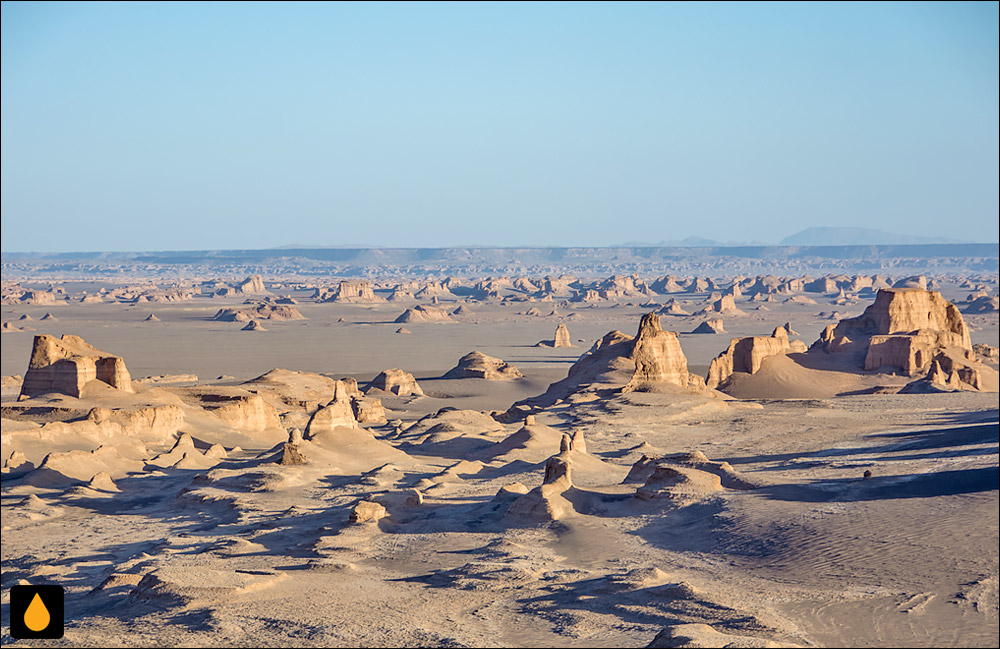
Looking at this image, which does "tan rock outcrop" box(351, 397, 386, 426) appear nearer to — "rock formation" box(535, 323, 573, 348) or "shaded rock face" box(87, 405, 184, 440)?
"shaded rock face" box(87, 405, 184, 440)

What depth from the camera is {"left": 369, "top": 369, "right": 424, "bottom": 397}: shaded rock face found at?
74188 millimetres

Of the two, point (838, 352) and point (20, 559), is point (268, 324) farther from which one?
point (20, 559)

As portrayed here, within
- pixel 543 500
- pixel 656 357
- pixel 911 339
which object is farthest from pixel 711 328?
pixel 543 500

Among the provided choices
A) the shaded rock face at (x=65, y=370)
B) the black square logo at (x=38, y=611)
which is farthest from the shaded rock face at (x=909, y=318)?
the black square logo at (x=38, y=611)

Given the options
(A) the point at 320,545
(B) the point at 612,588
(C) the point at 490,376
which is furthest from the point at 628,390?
(B) the point at 612,588

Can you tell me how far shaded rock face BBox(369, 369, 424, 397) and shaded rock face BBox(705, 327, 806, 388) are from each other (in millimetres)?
19898

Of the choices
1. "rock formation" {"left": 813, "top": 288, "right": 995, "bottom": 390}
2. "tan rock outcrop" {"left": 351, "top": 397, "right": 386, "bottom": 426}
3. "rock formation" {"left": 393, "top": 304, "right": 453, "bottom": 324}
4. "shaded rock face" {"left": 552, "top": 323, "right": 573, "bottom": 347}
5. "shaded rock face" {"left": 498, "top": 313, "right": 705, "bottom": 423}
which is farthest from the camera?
"rock formation" {"left": 393, "top": 304, "right": 453, "bottom": 324}

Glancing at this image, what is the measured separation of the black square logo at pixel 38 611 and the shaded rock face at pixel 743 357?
60.0 m

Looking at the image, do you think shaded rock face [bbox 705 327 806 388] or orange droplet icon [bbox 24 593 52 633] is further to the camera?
shaded rock face [bbox 705 327 806 388]

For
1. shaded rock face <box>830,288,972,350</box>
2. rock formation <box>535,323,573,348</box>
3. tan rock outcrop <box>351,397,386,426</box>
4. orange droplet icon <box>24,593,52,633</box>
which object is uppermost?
orange droplet icon <box>24,593,52,633</box>

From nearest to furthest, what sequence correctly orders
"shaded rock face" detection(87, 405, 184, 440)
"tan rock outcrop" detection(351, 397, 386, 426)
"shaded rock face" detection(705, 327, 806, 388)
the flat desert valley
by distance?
the flat desert valley, "shaded rock face" detection(87, 405, 184, 440), "tan rock outcrop" detection(351, 397, 386, 426), "shaded rock face" detection(705, 327, 806, 388)

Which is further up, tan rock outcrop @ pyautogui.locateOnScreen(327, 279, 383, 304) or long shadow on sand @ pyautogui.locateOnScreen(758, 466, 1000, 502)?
long shadow on sand @ pyautogui.locateOnScreen(758, 466, 1000, 502)

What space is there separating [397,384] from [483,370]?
1057cm

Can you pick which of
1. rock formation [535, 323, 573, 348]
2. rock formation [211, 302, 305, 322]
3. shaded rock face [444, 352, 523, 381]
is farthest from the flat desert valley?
rock formation [211, 302, 305, 322]
